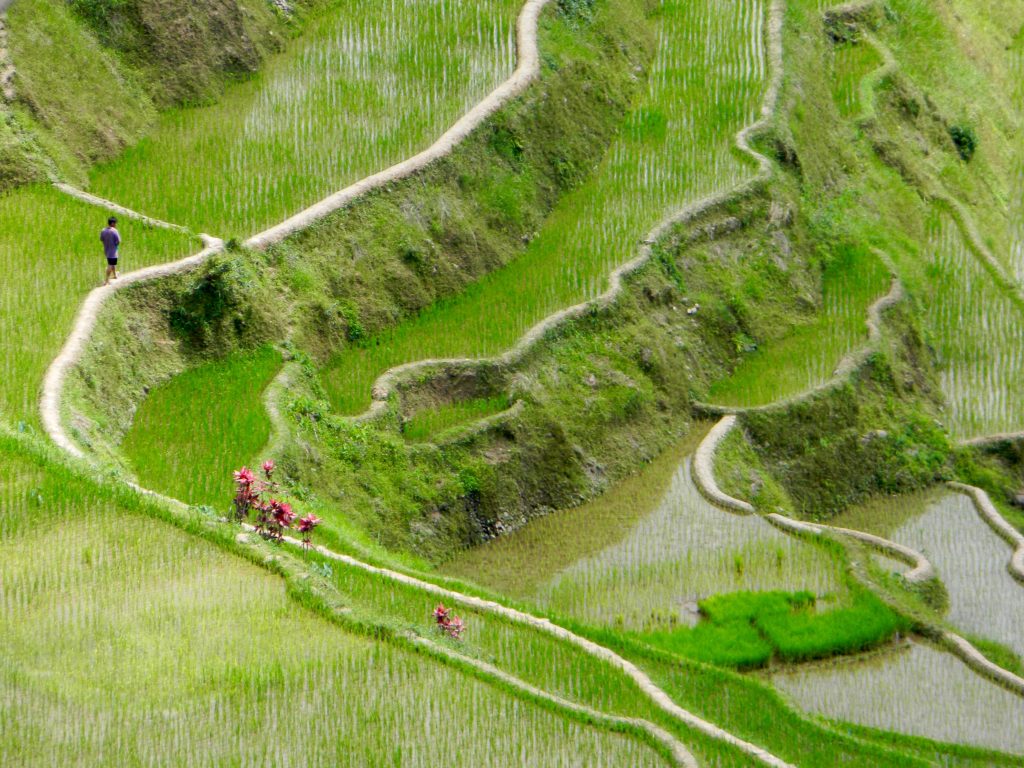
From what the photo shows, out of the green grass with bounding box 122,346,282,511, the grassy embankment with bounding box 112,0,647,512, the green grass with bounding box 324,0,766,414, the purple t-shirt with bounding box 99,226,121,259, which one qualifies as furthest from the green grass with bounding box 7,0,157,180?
the green grass with bounding box 324,0,766,414

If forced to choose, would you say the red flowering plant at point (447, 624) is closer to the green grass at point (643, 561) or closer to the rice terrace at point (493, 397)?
the rice terrace at point (493, 397)

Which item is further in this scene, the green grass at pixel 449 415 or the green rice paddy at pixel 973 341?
the green rice paddy at pixel 973 341

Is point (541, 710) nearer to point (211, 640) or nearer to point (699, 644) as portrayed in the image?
point (211, 640)

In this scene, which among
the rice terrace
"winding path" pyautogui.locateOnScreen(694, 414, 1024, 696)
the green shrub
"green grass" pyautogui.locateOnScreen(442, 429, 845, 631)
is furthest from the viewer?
the green shrub

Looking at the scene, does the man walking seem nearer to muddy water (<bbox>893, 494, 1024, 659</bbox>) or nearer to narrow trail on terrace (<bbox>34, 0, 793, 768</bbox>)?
narrow trail on terrace (<bbox>34, 0, 793, 768</bbox>)

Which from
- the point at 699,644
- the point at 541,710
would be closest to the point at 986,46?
the point at 699,644

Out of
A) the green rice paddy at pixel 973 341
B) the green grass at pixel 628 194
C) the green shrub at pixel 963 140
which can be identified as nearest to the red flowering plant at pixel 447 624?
the green grass at pixel 628 194

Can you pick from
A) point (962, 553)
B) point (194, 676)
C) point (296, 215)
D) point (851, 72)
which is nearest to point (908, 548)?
point (962, 553)
